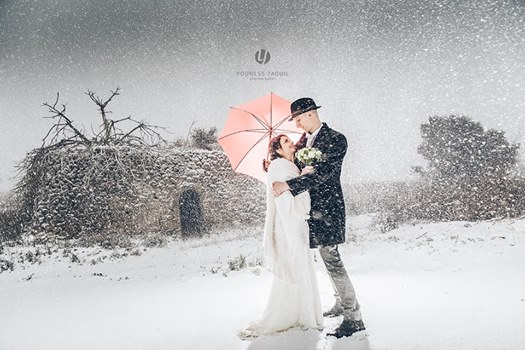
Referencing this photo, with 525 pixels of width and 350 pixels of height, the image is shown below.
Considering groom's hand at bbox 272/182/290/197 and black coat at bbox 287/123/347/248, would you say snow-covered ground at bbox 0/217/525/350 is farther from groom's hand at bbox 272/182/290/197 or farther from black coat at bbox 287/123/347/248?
groom's hand at bbox 272/182/290/197

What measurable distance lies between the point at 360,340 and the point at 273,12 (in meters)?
2.99

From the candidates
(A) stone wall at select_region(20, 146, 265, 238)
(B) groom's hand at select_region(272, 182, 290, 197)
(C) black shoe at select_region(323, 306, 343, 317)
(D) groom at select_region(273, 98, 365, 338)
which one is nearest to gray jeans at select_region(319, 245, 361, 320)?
(D) groom at select_region(273, 98, 365, 338)

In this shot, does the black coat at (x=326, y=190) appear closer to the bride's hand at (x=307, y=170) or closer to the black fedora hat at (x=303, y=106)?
the bride's hand at (x=307, y=170)

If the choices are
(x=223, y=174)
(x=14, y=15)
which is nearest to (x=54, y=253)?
(x=223, y=174)

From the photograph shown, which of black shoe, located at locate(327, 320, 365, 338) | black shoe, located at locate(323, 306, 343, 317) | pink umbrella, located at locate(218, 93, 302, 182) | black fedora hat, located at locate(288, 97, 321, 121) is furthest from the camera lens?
pink umbrella, located at locate(218, 93, 302, 182)

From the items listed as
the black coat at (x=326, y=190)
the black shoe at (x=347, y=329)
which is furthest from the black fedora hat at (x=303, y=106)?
the black shoe at (x=347, y=329)

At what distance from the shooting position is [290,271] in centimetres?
217

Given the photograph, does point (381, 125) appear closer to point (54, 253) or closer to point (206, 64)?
point (206, 64)

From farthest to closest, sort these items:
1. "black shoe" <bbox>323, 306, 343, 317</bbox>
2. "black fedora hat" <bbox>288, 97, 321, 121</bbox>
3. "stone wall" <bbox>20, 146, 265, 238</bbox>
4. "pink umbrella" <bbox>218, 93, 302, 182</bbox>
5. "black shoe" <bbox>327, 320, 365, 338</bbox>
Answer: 1. "stone wall" <bbox>20, 146, 265, 238</bbox>
2. "pink umbrella" <bbox>218, 93, 302, 182</bbox>
3. "black shoe" <bbox>323, 306, 343, 317</bbox>
4. "black fedora hat" <bbox>288, 97, 321, 121</bbox>
5. "black shoe" <bbox>327, 320, 365, 338</bbox>

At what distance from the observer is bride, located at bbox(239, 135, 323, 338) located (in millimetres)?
2164

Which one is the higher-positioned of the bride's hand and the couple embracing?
the bride's hand

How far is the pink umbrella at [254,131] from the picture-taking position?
8.82 ft

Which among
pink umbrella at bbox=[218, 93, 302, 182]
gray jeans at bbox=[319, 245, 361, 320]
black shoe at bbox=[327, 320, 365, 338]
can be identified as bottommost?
black shoe at bbox=[327, 320, 365, 338]

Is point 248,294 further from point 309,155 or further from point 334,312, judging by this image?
point 309,155
